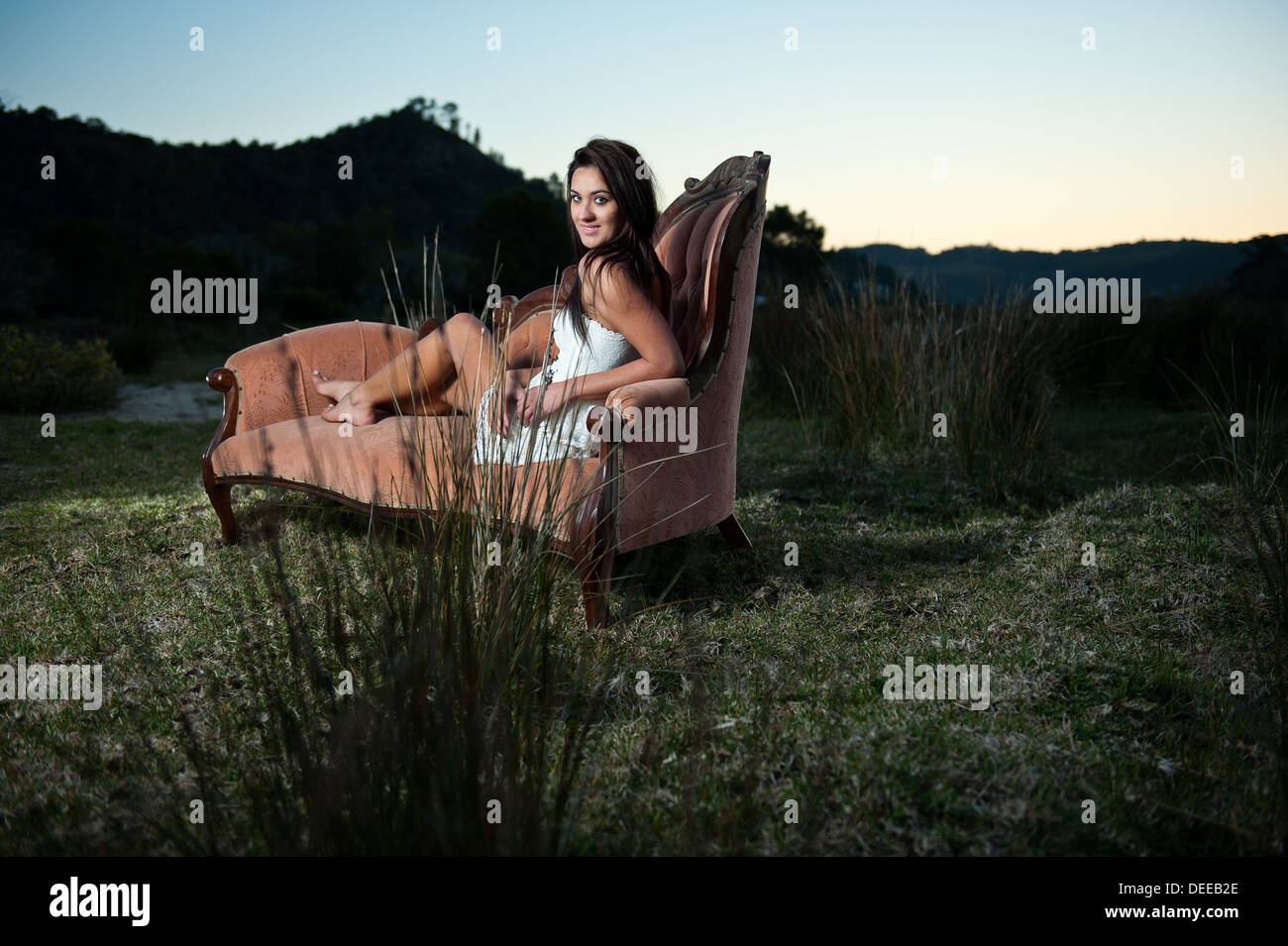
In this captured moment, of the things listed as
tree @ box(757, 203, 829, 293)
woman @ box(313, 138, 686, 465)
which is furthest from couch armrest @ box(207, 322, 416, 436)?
tree @ box(757, 203, 829, 293)

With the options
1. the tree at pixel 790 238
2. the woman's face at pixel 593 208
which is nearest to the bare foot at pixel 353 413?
the woman's face at pixel 593 208

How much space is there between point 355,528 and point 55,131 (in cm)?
2205

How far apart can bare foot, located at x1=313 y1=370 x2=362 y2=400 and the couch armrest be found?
0.03 m

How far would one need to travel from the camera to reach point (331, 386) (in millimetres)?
3219

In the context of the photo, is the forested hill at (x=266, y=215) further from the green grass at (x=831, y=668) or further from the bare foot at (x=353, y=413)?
the green grass at (x=831, y=668)

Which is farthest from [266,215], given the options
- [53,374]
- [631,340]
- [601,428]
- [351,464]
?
[601,428]

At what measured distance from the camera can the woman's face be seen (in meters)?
2.31

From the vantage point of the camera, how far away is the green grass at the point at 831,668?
1346 millimetres

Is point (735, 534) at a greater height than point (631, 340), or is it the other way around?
point (631, 340)

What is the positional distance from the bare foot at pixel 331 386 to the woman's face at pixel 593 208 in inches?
47.5

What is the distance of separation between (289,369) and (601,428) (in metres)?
1.68

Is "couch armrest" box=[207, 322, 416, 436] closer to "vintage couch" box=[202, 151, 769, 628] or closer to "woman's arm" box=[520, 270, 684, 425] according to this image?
"vintage couch" box=[202, 151, 769, 628]

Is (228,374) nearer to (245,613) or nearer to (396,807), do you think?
(245,613)

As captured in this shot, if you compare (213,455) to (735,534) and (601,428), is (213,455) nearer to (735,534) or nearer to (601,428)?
(601,428)
